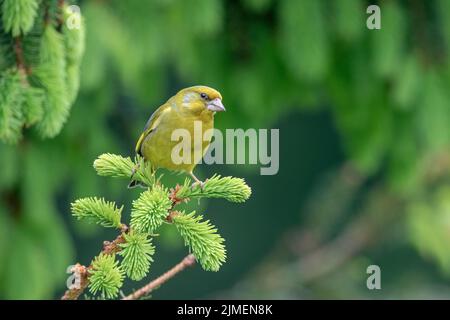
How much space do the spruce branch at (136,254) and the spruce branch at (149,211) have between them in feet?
0.07

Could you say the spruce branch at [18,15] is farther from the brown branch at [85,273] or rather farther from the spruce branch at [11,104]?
the brown branch at [85,273]

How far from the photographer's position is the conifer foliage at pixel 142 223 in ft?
5.26

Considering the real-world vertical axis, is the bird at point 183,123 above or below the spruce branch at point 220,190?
above

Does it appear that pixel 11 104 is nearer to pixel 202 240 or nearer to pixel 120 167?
pixel 120 167

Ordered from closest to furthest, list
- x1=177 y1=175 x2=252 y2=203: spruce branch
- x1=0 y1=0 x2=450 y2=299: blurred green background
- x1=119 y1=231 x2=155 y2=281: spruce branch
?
x1=119 y1=231 x2=155 y2=281: spruce branch → x1=177 y1=175 x2=252 y2=203: spruce branch → x1=0 y1=0 x2=450 y2=299: blurred green background

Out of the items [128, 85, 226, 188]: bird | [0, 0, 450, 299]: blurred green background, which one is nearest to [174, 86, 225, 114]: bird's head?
[128, 85, 226, 188]: bird

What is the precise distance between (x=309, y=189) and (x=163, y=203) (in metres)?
8.10

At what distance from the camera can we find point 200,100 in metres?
1.85

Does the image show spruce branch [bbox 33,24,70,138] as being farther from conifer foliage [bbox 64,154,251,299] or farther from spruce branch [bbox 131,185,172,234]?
spruce branch [bbox 131,185,172,234]

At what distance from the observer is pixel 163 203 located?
1637mm

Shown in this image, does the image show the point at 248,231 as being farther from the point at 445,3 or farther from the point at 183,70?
the point at 445,3

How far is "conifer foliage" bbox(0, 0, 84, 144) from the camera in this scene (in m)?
1.96

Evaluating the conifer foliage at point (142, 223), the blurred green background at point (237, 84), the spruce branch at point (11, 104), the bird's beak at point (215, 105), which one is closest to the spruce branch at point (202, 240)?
the conifer foliage at point (142, 223)

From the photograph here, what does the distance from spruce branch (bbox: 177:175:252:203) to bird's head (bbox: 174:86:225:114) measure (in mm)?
158
